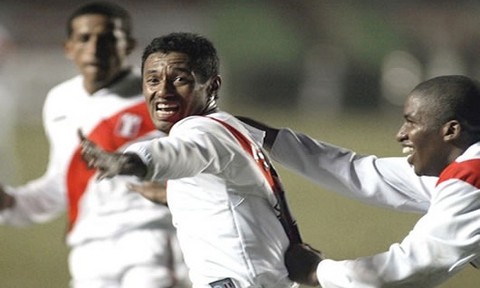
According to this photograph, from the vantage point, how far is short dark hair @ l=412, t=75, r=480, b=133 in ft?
15.0

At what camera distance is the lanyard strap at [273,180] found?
14.2 feet

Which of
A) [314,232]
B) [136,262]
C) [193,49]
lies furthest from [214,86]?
[314,232]

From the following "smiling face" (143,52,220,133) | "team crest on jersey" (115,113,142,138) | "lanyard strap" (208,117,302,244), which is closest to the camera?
"lanyard strap" (208,117,302,244)

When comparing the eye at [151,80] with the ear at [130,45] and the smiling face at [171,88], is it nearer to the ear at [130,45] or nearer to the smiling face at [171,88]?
the smiling face at [171,88]

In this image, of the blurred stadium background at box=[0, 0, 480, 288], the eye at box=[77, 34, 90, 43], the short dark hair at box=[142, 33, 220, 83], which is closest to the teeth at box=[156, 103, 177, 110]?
the short dark hair at box=[142, 33, 220, 83]

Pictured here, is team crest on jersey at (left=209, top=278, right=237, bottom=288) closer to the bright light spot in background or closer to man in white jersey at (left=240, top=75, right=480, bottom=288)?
man in white jersey at (left=240, top=75, right=480, bottom=288)

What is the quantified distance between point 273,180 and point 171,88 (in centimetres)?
44

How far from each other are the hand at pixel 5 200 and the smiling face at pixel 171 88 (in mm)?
2080

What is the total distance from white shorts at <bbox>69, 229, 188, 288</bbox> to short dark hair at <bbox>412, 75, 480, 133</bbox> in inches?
74.8

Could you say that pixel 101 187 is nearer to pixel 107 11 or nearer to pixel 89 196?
pixel 89 196

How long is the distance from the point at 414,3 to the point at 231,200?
1574cm

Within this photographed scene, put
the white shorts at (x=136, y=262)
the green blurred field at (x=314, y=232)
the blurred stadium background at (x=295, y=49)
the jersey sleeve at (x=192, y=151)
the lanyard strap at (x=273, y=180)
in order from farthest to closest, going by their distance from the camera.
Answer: the blurred stadium background at (x=295, y=49), the green blurred field at (x=314, y=232), the white shorts at (x=136, y=262), the lanyard strap at (x=273, y=180), the jersey sleeve at (x=192, y=151)

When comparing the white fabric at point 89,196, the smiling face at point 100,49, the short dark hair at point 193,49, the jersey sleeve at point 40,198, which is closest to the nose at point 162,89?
the short dark hair at point 193,49

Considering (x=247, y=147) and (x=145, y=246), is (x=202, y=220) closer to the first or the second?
(x=247, y=147)
